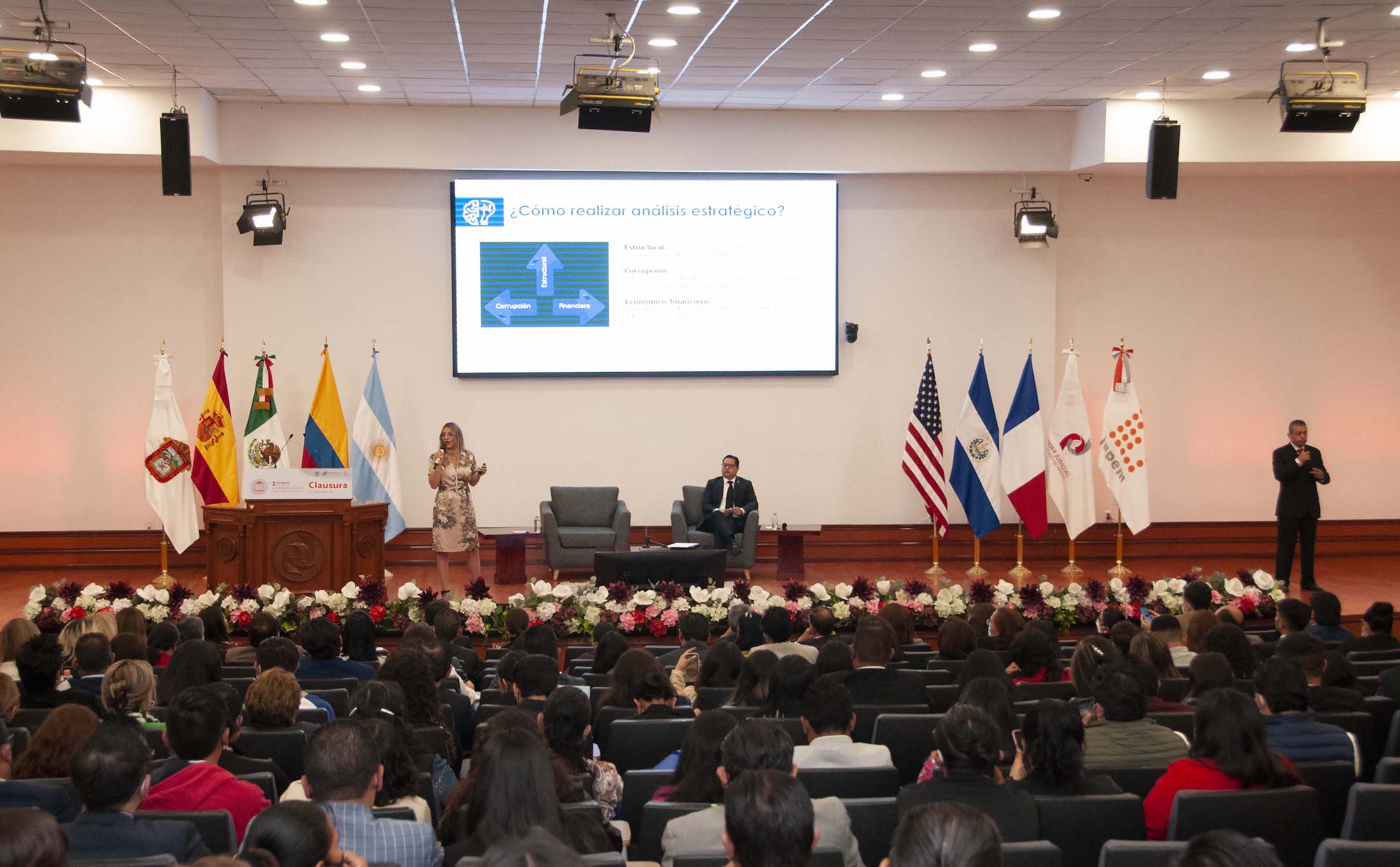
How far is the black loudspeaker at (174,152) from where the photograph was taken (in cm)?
995

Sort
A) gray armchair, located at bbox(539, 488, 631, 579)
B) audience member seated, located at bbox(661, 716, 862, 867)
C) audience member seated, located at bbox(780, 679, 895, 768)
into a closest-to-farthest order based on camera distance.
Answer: audience member seated, located at bbox(661, 716, 862, 867), audience member seated, located at bbox(780, 679, 895, 768), gray armchair, located at bbox(539, 488, 631, 579)

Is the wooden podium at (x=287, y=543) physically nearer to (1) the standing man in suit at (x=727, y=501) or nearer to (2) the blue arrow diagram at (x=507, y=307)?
(2) the blue arrow diagram at (x=507, y=307)

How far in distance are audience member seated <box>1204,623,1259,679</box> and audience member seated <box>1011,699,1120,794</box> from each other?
1.99 metres

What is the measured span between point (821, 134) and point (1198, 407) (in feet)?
15.9

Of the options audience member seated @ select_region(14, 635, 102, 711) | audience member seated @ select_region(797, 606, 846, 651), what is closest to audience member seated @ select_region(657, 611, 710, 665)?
audience member seated @ select_region(797, 606, 846, 651)

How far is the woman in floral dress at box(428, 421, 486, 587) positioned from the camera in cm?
1049

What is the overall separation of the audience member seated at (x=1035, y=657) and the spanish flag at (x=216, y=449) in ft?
A: 26.6

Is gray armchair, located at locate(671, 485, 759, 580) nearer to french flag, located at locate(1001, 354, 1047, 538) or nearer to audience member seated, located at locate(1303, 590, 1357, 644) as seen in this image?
french flag, located at locate(1001, 354, 1047, 538)

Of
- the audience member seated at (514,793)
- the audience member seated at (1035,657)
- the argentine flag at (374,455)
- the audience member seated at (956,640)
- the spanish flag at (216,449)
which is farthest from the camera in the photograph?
the argentine flag at (374,455)

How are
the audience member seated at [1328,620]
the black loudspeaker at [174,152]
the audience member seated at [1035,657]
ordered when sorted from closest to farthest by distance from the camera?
the audience member seated at [1035,657], the audience member seated at [1328,620], the black loudspeaker at [174,152]

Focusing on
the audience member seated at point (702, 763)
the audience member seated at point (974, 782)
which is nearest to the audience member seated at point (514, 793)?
the audience member seated at point (702, 763)

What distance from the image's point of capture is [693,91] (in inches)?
445

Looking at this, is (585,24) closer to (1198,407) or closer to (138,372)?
(138,372)

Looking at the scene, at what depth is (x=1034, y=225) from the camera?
12266 mm
